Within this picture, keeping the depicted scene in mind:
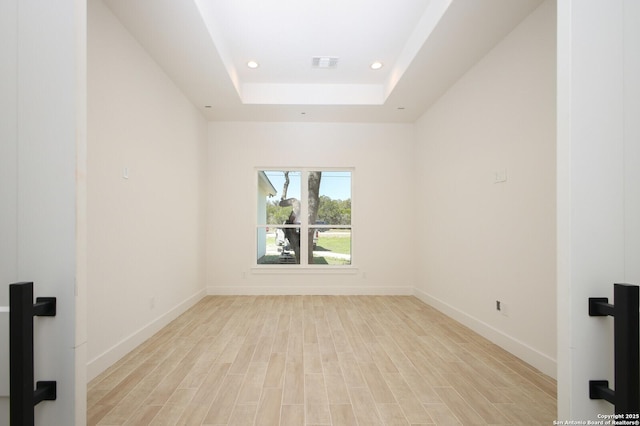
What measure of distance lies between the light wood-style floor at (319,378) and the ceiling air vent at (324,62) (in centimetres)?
327

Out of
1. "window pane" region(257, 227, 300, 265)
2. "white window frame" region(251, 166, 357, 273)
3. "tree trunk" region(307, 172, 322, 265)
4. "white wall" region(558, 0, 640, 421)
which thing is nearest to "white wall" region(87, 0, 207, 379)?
"white window frame" region(251, 166, 357, 273)

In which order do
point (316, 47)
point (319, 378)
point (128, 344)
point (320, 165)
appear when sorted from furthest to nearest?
point (320, 165), point (316, 47), point (128, 344), point (319, 378)

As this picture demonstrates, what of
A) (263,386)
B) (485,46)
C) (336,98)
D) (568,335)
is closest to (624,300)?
(568,335)

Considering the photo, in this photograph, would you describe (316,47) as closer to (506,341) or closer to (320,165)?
(320,165)

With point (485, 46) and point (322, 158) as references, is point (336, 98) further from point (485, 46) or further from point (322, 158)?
point (485, 46)

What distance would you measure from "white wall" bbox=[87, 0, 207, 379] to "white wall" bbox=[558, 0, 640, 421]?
9.43 ft

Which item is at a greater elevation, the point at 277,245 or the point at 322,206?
the point at 322,206

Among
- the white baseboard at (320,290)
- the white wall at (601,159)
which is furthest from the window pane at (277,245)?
the white wall at (601,159)

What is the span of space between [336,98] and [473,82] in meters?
1.87

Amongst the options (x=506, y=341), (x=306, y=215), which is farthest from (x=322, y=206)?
(x=506, y=341)

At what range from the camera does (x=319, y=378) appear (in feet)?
7.64

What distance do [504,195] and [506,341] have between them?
1376 mm

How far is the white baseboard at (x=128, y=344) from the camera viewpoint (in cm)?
235

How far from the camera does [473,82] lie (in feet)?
11.5
